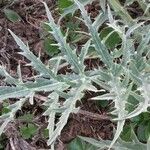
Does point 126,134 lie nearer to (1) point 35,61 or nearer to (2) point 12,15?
(1) point 35,61

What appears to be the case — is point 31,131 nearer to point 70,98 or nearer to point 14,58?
point 14,58

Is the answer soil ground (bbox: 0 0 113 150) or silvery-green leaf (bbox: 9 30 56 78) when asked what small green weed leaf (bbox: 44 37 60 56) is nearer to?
soil ground (bbox: 0 0 113 150)

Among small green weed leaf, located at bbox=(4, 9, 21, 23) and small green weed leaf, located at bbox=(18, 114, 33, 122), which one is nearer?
small green weed leaf, located at bbox=(18, 114, 33, 122)

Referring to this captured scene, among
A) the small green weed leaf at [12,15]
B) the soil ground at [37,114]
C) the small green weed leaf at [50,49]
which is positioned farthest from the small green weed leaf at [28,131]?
the small green weed leaf at [12,15]

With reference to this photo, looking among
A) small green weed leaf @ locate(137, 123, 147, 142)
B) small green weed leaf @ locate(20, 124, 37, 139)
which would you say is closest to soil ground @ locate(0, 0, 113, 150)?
small green weed leaf @ locate(20, 124, 37, 139)

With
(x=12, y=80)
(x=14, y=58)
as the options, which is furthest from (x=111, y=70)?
(x=14, y=58)

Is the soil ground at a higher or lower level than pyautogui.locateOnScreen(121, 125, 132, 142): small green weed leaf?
higher

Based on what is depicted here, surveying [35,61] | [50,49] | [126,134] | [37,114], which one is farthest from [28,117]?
[35,61]

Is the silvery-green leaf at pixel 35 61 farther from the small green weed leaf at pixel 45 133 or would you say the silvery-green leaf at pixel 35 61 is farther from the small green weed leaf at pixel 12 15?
the small green weed leaf at pixel 12 15
